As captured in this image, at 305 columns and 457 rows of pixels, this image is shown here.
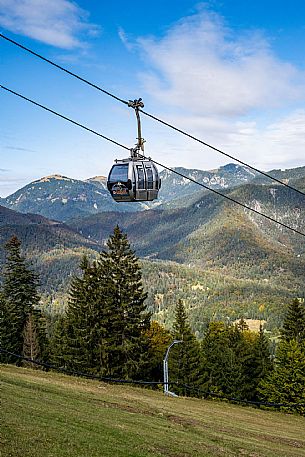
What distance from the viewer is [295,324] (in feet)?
210

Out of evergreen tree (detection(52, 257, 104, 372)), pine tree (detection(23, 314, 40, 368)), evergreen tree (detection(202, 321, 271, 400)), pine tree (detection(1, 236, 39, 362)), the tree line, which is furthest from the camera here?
evergreen tree (detection(202, 321, 271, 400))

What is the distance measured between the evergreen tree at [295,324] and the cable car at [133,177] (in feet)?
177

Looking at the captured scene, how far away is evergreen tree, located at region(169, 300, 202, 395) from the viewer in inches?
2333

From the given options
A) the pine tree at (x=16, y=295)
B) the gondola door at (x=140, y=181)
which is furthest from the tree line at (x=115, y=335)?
the gondola door at (x=140, y=181)

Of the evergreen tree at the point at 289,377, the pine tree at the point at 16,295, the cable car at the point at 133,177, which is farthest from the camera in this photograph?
the evergreen tree at the point at 289,377

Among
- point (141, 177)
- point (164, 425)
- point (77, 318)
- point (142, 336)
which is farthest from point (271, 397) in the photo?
point (141, 177)

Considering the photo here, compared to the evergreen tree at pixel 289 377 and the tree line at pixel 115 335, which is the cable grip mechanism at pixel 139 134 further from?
the evergreen tree at pixel 289 377

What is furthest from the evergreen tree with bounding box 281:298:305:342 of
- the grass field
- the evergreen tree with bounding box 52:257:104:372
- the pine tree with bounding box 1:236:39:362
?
the grass field

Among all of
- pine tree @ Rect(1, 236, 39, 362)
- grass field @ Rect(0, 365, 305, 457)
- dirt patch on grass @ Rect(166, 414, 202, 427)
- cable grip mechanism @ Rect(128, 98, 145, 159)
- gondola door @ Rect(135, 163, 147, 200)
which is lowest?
dirt patch on grass @ Rect(166, 414, 202, 427)

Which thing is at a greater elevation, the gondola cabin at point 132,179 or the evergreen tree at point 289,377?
the gondola cabin at point 132,179

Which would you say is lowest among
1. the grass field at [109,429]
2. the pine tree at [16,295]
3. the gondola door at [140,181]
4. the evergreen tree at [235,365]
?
the evergreen tree at [235,365]

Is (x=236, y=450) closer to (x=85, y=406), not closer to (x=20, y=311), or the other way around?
(x=85, y=406)

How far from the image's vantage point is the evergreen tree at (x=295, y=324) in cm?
6341

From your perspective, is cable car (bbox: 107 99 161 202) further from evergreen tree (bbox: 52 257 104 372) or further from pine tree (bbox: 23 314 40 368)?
pine tree (bbox: 23 314 40 368)
